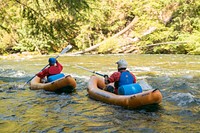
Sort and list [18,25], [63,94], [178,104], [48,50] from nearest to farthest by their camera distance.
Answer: [178,104] < [18,25] < [63,94] < [48,50]

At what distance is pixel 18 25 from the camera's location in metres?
6.35

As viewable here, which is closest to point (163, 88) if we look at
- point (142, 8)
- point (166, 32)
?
point (166, 32)

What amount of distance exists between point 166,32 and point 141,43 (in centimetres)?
192

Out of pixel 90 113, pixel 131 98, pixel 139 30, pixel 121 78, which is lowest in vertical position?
pixel 90 113

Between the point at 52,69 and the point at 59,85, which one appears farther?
the point at 52,69

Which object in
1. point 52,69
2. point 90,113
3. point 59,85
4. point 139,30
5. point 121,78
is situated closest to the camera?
point 90,113

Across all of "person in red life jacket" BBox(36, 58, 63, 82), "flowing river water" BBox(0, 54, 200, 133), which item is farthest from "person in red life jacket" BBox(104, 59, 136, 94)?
"person in red life jacket" BBox(36, 58, 63, 82)

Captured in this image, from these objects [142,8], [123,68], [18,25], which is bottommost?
[123,68]

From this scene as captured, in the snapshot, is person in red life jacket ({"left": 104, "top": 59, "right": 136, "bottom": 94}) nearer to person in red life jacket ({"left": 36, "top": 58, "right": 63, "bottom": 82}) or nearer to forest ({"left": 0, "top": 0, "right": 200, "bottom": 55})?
person in red life jacket ({"left": 36, "top": 58, "right": 63, "bottom": 82})

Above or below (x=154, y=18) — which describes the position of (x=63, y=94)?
below

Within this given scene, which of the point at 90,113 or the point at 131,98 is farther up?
the point at 131,98

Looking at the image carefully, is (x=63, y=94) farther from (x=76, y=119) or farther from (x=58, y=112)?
(x=76, y=119)

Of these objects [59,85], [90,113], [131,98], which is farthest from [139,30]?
[90,113]

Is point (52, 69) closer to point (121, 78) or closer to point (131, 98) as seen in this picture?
point (121, 78)
